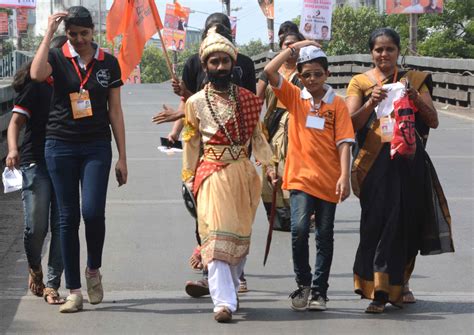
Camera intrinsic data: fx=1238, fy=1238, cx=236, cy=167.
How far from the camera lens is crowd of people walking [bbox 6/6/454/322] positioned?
7.62 meters

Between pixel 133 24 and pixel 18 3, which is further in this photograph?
pixel 18 3

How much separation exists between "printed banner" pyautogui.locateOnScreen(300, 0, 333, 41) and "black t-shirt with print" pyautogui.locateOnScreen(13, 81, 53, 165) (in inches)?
996

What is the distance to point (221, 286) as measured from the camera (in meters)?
7.45

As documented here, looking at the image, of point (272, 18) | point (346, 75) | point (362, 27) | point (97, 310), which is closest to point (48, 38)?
point (97, 310)

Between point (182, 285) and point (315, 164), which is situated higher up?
point (315, 164)

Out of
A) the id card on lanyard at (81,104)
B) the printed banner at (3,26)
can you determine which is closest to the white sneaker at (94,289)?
the id card on lanyard at (81,104)

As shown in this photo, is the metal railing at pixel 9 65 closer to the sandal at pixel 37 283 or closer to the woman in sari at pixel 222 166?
the sandal at pixel 37 283

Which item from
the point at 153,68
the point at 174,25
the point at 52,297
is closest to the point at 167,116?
the point at 52,297

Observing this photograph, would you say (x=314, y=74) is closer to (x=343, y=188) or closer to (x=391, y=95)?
(x=391, y=95)

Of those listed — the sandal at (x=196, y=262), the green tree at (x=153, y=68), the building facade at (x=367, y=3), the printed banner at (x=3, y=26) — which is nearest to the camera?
the sandal at (x=196, y=262)

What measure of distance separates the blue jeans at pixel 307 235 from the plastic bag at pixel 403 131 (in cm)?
57

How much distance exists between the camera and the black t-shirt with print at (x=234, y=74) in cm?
828

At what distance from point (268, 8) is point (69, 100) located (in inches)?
1713

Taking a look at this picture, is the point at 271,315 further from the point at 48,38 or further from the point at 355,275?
the point at 48,38
